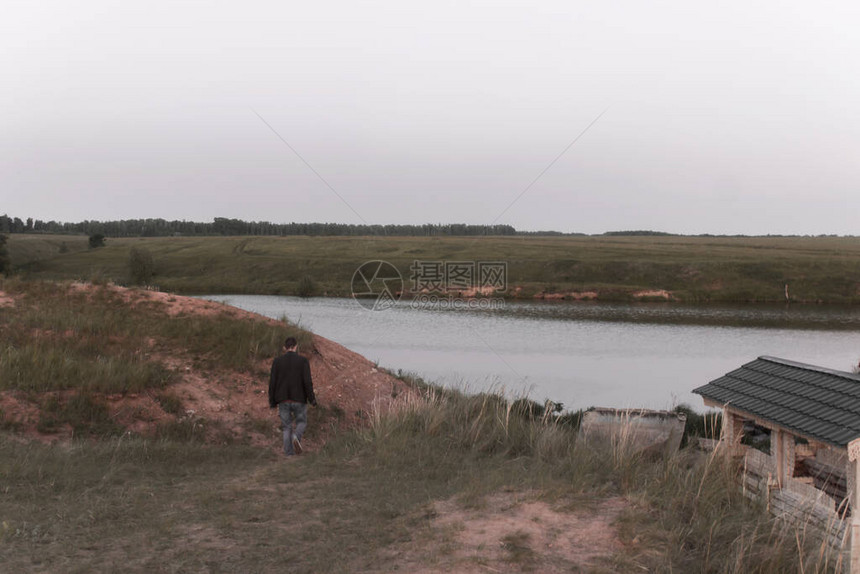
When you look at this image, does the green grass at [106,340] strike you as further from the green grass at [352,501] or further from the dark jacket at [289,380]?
the dark jacket at [289,380]

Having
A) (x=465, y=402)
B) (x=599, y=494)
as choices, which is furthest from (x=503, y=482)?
(x=465, y=402)

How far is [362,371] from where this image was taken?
53.0 feet

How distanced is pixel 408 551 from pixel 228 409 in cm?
735

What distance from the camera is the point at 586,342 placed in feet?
116

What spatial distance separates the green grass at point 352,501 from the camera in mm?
5895

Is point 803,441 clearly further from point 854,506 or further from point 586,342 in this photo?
point 586,342

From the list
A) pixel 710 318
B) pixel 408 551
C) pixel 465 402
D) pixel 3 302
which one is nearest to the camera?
pixel 408 551

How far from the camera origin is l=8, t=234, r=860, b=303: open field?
208ft

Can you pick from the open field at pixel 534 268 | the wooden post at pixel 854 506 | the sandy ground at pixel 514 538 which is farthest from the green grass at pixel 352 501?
the open field at pixel 534 268

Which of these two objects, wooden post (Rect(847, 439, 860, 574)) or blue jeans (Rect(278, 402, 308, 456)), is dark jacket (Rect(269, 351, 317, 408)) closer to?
blue jeans (Rect(278, 402, 308, 456))

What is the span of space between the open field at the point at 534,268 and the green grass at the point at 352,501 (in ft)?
174

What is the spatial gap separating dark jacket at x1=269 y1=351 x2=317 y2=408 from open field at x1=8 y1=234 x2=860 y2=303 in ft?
171

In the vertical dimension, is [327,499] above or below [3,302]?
below

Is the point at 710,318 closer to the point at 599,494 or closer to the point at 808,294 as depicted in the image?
the point at 808,294
